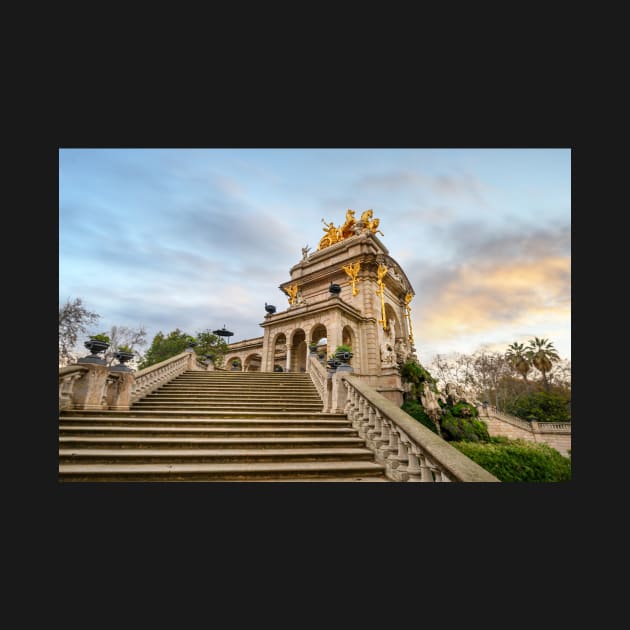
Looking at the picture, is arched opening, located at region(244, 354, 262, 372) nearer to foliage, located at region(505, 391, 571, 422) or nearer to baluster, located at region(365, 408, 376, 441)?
baluster, located at region(365, 408, 376, 441)

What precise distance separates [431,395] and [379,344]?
13.2 feet

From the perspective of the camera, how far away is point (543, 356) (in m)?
32.3

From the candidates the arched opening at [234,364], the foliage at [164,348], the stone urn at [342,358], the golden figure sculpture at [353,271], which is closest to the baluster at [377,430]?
the stone urn at [342,358]

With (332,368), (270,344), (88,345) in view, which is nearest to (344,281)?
(270,344)

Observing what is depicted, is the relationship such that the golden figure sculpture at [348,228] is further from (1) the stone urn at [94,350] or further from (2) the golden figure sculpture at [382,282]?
(1) the stone urn at [94,350]

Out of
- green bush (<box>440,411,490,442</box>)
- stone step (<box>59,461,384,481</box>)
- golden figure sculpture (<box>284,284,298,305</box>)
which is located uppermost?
golden figure sculpture (<box>284,284,298,305</box>)

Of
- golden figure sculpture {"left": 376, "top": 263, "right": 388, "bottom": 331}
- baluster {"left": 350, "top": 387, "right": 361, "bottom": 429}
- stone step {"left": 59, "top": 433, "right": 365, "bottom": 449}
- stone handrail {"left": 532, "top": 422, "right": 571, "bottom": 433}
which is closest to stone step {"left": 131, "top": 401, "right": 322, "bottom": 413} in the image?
A: baluster {"left": 350, "top": 387, "right": 361, "bottom": 429}

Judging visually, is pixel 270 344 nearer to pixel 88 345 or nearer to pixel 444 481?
pixel 88 345

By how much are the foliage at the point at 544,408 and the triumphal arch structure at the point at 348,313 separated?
12.1m

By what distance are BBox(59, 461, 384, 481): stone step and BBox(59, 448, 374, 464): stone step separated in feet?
0.35

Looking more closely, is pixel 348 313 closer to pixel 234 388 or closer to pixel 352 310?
pixel 352 310

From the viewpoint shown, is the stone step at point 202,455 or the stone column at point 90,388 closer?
the stone step at point 202,455

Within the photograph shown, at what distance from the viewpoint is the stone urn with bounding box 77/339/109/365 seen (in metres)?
6.62

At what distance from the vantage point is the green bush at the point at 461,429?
14.1 meters
